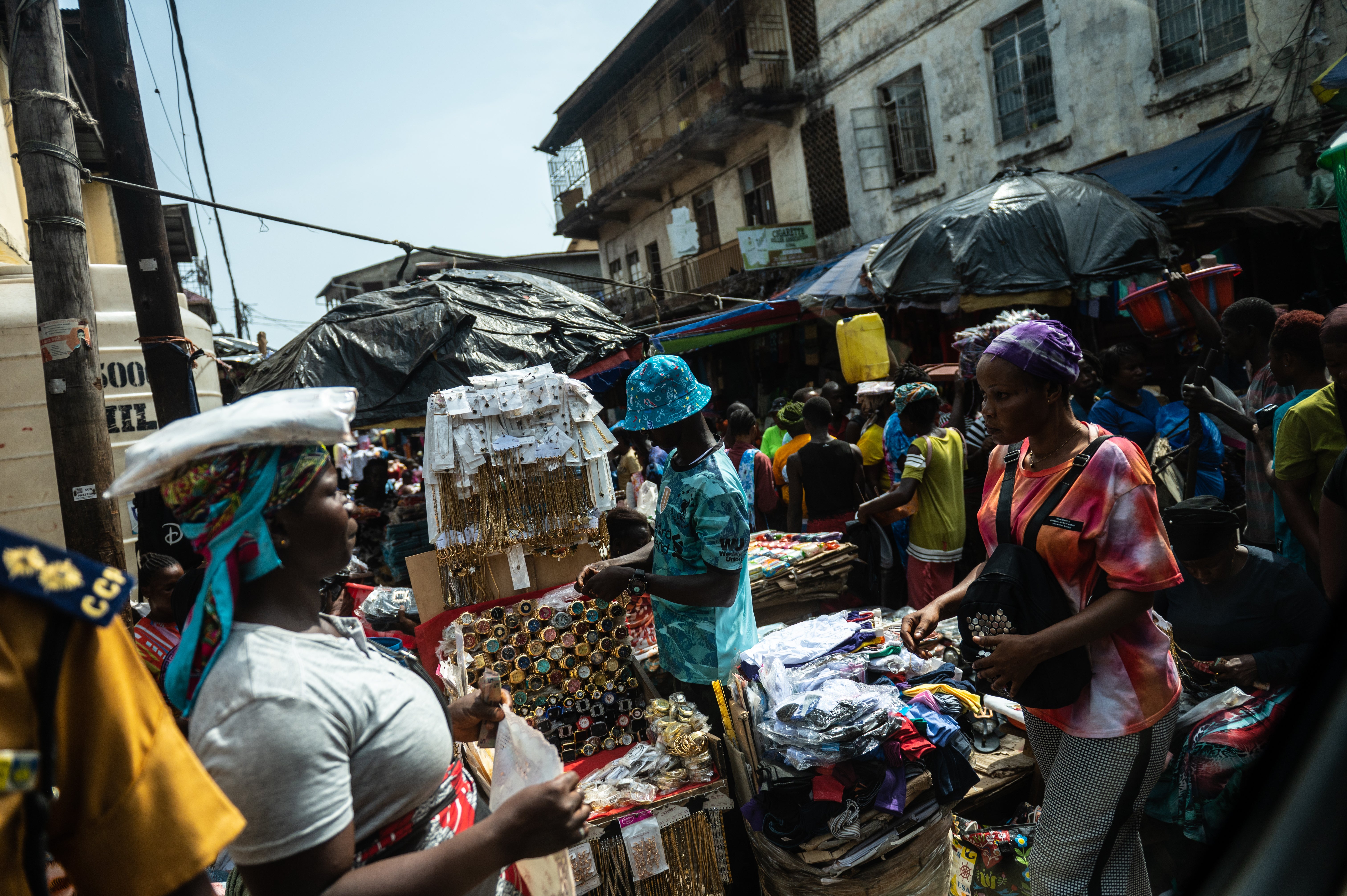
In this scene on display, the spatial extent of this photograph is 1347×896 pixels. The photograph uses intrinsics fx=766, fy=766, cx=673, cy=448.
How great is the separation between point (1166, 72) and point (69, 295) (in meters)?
12.1

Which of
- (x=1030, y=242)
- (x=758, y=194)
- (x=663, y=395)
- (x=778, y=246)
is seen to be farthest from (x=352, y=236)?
(x=758, y=194)

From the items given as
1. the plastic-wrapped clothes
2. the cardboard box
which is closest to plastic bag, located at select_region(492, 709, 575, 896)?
the plastic-wrapped clothes

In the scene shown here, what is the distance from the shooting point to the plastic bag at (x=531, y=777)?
65.0 inches

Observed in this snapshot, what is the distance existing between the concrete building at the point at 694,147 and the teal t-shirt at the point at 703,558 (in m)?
11.5

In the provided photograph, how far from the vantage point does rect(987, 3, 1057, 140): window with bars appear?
11.8m

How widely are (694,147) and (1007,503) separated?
1839 cm

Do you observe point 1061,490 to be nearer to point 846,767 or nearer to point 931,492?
point 846,767

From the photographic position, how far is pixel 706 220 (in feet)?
69.3

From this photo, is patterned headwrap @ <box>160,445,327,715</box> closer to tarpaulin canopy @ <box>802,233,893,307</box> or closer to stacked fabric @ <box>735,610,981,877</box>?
stacked fabric @ <box>735,610,981,877</box>

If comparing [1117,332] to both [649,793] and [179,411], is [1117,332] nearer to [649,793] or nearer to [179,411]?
[649,793]

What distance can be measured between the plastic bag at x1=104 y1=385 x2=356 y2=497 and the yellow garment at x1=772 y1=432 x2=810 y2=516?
4850 mm

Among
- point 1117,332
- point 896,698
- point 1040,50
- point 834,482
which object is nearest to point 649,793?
point 896,698

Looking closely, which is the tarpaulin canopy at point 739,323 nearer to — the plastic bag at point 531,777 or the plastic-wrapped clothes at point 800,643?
the plastic-wrapped clothes at point 800,643

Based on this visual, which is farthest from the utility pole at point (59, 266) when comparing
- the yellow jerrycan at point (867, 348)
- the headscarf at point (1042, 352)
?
the yellow jerrycan at point (867, 348)
